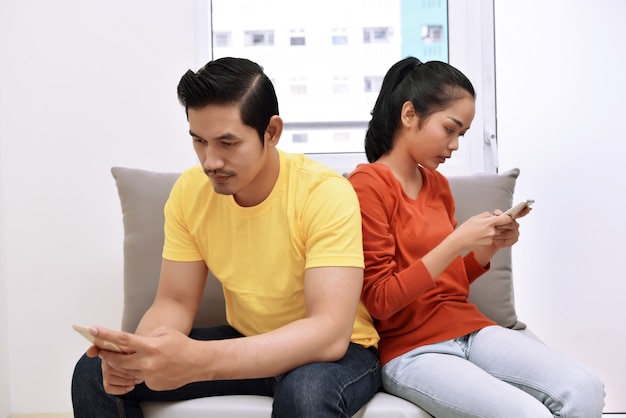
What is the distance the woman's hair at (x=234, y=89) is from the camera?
1469 millimetres

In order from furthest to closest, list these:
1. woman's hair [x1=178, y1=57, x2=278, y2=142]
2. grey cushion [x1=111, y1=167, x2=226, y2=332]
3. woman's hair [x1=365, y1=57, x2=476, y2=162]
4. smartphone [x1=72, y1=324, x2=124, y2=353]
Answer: grey cushion [x1=111, y1=167, x2=226, y2=332], woman's hair [x1=365, y1=57, x2=476, y2=162], woman's hair [x1=178, y1=57, x2=278, y2=142], smartphone [x1=72, y1=324, x2=124, y2=353]

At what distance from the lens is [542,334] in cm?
259

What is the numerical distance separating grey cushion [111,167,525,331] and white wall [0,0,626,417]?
53cm

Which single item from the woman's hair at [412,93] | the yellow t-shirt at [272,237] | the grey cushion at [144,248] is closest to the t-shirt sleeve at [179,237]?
the yellow t-shirt at [272,237]

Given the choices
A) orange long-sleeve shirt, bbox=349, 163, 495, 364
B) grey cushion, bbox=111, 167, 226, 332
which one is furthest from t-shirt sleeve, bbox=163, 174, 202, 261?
orange long-sleeve shirt, bbox=349, 163, 495, 364

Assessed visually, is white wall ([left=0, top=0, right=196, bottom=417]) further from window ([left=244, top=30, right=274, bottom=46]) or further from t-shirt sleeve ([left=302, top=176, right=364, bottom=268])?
t-shirt sleeve ([left=302, top=176, right=364, bottom=268])

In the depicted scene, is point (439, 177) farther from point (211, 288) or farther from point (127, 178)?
point (127, 178)

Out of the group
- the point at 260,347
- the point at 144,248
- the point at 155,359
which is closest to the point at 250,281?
the point at 260,347

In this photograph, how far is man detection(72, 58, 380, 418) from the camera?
54.1 inches

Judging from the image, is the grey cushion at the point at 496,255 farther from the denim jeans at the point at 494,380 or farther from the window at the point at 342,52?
the window at the point at 342,52

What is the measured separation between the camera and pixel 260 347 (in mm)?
1411

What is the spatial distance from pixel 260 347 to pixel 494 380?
0.46 m

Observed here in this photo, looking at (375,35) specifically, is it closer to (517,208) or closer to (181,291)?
(517,208)

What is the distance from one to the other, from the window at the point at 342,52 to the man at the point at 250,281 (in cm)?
101
